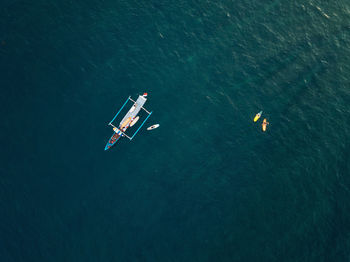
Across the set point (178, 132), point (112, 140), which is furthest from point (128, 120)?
point (178, 132)

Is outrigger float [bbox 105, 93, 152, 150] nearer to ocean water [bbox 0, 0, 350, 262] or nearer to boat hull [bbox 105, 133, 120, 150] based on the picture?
boat hull [bbox 105, 133, 120, 150]

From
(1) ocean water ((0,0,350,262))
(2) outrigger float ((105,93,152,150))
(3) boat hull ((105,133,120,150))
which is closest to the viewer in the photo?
(1) ocean water ((0,0,350,262))

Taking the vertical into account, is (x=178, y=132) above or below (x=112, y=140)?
above

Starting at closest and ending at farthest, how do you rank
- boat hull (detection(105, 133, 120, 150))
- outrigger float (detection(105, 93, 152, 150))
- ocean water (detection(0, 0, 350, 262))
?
ocean water (detection(0, 0, 350, 262)), boat hull (detection(105, 133, 120, 150)), outrigger float (detection(105, 93, 152, 150))

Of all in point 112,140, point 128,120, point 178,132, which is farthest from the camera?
point 178,132

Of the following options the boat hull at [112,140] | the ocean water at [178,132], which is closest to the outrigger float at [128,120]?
the boat hull at [112,140]

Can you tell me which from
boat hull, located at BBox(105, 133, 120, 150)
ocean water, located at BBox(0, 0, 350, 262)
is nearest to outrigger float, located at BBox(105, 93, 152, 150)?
boat hull, located at BBox(105, 133, 120, 150)

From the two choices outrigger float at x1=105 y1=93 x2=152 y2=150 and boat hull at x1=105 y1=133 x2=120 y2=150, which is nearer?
boat hull at x1=105 y1=133 x2=120 y2=150

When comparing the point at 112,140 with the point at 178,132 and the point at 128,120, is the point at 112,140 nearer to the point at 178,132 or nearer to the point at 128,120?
the point at 128,120
